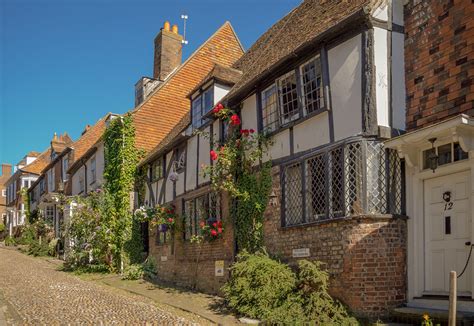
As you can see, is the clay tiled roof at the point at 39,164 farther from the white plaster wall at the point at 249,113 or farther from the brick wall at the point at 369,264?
the brick wall at the point at 369,264

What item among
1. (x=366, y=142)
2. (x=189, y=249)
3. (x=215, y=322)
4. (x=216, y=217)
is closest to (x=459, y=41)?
(x=366, y=142)

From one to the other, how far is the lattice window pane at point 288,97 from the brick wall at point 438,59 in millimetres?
2501

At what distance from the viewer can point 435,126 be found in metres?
7.39

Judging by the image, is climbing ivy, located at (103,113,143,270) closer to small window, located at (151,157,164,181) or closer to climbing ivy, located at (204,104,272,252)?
small window, located at (151,157,164,181)

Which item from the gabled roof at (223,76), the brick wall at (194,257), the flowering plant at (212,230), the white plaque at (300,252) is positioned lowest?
the brick wall at (194,257)

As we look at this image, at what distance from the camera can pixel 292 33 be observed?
12.8 metres

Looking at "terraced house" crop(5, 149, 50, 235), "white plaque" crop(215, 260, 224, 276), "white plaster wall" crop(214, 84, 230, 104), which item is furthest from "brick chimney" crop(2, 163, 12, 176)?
"white plaque" crop(215, 260, 224, 276)

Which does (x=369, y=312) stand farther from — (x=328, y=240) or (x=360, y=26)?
(x=360, y=26)

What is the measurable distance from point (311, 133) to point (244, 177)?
2707 mm

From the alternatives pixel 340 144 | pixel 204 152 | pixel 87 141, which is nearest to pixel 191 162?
pixel 204 152

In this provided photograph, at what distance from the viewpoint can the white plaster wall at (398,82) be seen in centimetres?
872

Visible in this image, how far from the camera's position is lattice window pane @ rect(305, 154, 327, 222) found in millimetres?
9258

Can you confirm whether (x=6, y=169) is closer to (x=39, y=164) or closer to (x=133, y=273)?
(x=39, y=164)

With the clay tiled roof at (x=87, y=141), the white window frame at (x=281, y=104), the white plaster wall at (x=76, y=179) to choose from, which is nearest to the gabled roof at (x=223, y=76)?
the white window frame at (x=281, y=104)
